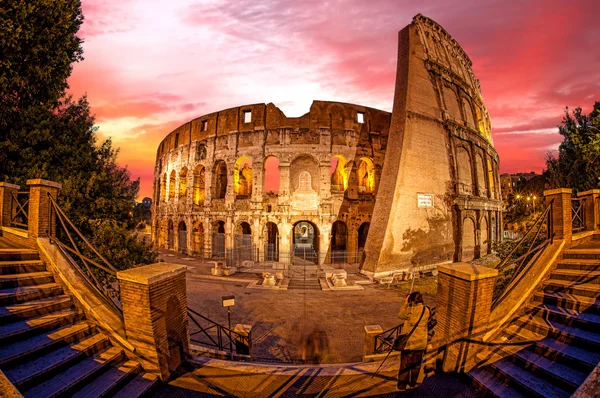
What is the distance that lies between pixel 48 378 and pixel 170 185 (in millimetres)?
25571

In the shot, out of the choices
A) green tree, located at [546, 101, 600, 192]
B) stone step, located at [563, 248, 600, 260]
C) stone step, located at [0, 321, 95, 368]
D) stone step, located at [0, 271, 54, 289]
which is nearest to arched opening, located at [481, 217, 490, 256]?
green tree, located at [546, 101, 600, 192]

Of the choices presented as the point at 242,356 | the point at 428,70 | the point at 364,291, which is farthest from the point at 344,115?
the point at 242,356

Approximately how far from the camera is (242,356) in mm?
5910

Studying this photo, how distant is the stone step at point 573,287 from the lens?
442 cm

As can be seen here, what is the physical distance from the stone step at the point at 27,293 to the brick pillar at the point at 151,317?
5.06 ft

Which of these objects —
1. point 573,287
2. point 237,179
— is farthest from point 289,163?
point 573,287

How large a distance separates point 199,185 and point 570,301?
24.2 metres

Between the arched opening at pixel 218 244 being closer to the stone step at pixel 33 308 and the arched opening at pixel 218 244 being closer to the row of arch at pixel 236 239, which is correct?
the row of arch at pixel 236 239

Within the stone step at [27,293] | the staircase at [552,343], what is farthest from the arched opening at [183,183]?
the staircase at [552,343]

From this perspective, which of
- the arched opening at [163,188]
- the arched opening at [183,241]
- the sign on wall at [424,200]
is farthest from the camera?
the arched opening at [163,188]

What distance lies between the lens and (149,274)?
4148 millimetres

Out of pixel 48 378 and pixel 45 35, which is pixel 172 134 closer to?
pixel 45 35

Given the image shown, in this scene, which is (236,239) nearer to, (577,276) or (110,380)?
(110,380)

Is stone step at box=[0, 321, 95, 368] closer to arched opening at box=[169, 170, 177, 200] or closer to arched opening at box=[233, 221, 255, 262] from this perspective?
arched opening at box=[233, 221, 255, 262]
